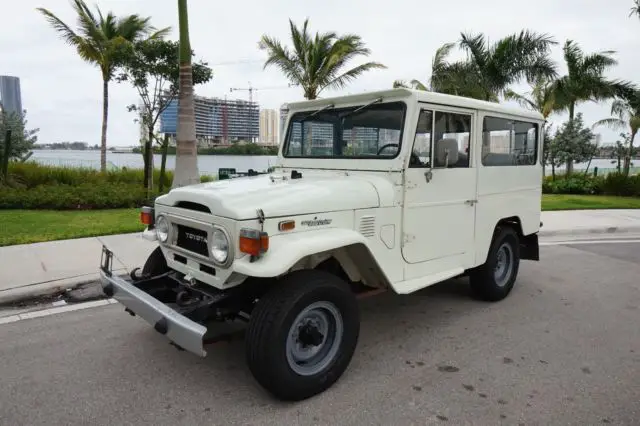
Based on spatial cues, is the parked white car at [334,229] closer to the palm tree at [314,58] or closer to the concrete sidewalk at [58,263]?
the concrete sidewalk at [58,263]

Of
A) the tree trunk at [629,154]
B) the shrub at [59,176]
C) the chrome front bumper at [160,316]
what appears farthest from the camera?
the tree trunk at [629,154]

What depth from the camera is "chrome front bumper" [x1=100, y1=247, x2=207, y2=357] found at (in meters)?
2.79

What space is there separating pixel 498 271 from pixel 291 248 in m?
3.27

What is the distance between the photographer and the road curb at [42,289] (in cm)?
491

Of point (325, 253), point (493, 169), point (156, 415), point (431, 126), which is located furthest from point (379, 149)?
point (156, 415)

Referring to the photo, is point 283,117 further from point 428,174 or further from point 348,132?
point 428,174

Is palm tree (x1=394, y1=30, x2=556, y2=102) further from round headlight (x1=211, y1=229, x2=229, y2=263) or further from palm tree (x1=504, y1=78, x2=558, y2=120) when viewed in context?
round headlight (x1=211, y1=229, x2=229, y2=263)

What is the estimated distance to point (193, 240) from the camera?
3490 millimetres

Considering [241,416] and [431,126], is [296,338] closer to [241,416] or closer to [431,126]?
[241,416]

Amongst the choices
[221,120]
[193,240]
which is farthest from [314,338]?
[221,120]

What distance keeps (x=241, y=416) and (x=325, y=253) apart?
1258 mm

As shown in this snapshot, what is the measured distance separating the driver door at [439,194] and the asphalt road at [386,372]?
0.72m

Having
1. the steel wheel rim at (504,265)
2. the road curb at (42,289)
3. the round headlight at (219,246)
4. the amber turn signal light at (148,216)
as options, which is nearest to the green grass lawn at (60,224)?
the road curb at (42,289)

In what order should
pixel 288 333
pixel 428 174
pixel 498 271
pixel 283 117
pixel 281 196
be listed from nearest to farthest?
pixel 288 333 < pixel 281 196 < pixel 428 174 < pixel 283 117 < pixel 498 271
